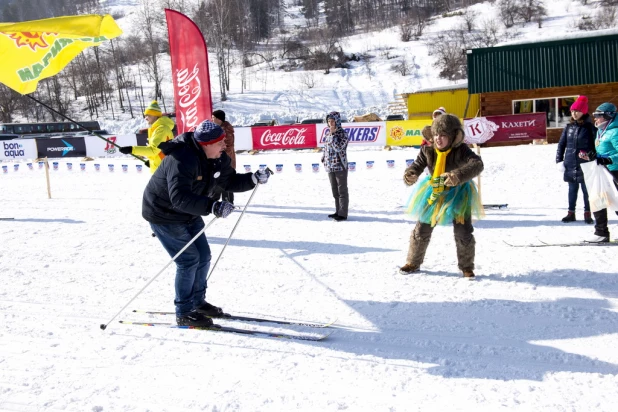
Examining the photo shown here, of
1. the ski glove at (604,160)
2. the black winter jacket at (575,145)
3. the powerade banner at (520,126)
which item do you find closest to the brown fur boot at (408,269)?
the ski glove at (604,160)

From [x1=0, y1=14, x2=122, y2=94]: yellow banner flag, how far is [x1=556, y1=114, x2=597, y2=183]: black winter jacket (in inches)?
252

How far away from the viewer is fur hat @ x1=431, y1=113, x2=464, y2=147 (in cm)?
481

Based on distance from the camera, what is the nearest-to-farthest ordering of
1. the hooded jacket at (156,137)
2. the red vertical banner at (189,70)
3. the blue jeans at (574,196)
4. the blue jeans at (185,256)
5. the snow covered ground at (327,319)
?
1. the snow covered ground at (327,319)
2. the blue jeans at (185,256)
3. the hooded jacket at (156,137)
4. the blue jeans at (574,196)
5. the red vertical banner at (189,70)

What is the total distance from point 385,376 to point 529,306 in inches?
69.7

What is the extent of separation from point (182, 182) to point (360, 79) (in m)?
44.4

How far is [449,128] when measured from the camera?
15.8 ft

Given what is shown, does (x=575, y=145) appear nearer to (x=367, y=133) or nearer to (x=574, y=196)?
(x=574, y=196)

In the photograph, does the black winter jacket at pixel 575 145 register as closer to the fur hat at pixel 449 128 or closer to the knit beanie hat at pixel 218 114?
the fur hat at pixel 449 128

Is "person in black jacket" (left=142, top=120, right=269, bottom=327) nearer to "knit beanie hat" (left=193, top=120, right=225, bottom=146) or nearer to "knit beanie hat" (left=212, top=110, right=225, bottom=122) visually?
"knit beanie hat" (left=193, top=120, right=225, bottom=146)

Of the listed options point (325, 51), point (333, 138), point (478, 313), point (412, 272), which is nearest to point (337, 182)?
point (333, 138)

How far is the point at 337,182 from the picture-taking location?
8.23 metres

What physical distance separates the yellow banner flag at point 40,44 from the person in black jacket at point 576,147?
6290 mm

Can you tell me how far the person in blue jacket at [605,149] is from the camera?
5.90m

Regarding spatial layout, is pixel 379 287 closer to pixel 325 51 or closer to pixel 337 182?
pixel 337 182
